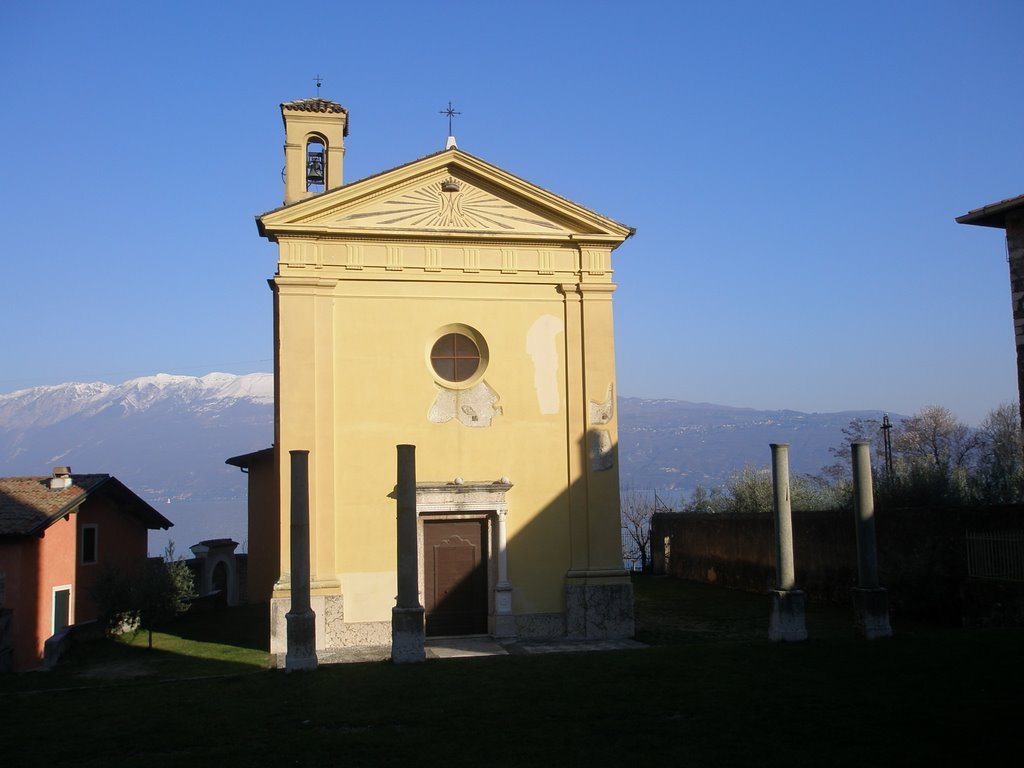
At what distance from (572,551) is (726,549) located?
1157 centimetres

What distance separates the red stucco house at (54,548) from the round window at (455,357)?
7.58 m

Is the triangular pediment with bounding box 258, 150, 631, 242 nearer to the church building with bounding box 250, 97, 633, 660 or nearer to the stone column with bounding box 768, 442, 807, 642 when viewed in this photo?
the church building with bounding box 250, 97, 633, 660

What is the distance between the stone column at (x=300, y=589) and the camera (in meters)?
11.7

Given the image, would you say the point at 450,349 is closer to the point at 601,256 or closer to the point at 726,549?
the point at 601,256

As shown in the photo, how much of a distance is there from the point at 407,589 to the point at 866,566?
248 inches

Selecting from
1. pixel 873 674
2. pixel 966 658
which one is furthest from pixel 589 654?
pixel 966 658

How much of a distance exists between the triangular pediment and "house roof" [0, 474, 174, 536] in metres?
6.73

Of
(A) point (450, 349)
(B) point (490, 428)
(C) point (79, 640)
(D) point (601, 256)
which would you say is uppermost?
(D) point (601, 256)

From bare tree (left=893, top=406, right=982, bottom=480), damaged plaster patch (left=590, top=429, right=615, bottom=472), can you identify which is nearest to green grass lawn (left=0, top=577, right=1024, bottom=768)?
damaged plaster patch (left=590, top=429, right=615, bottom=472)

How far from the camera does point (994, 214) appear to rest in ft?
52.4

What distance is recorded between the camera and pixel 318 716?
364 inches

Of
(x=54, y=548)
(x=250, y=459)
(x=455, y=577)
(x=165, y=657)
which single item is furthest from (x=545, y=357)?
(x=54, y=548)

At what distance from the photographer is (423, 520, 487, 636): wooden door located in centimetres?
1583

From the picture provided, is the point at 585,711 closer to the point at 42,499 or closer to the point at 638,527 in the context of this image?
the point at 42,499
